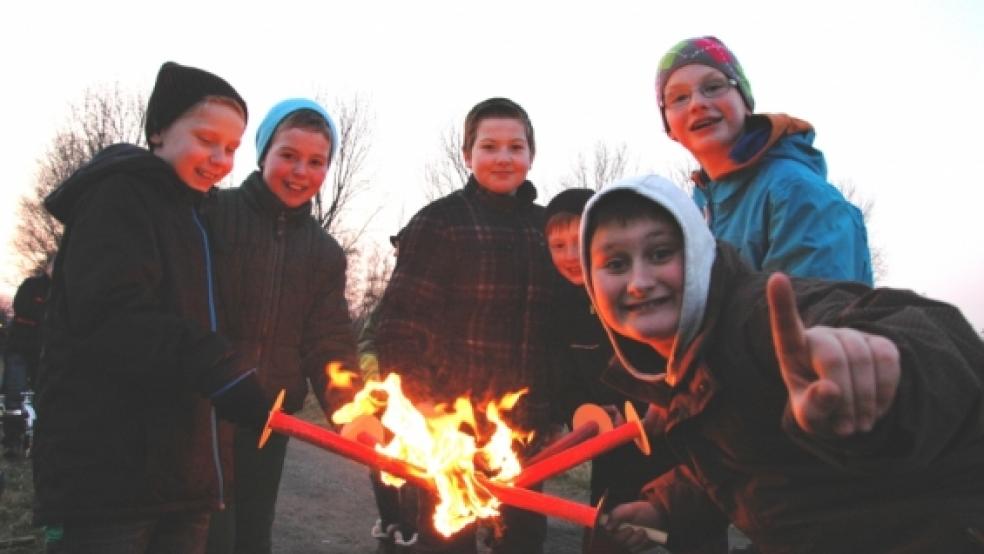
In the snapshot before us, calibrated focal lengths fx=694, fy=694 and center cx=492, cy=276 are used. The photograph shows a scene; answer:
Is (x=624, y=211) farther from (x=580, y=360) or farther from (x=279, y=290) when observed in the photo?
(x=279, y=290)

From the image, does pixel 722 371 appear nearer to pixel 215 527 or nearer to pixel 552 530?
pixel 215 527

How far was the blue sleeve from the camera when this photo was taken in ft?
8.89

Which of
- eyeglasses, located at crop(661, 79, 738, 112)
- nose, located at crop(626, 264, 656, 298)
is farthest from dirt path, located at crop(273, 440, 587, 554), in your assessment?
nose, located at crop(626, 264, 656, 298)

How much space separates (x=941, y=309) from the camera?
1630 millimetres

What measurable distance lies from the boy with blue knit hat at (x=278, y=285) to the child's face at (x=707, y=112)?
6.15 feet

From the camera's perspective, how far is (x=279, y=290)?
3.52 metres

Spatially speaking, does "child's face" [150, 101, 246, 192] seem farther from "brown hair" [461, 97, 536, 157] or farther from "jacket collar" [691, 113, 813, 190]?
"jacket collar" [691, 113, 813, 190]

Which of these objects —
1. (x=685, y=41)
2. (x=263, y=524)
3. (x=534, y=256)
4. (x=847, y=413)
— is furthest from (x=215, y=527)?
(x=685, y=41)

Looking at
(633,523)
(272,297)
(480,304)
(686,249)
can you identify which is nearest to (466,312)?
(480,304)

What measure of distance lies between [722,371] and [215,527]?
2.38 metres

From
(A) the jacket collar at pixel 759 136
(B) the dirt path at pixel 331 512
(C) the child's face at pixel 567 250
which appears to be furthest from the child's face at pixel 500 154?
(B) the dirt path at pixel 331 512

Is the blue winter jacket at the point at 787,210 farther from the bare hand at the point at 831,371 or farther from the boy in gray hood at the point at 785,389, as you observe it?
the bare hand at the point at 831,371

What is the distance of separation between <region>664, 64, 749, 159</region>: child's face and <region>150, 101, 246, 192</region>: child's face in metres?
2.08

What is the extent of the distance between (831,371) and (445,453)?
63.4 inches
